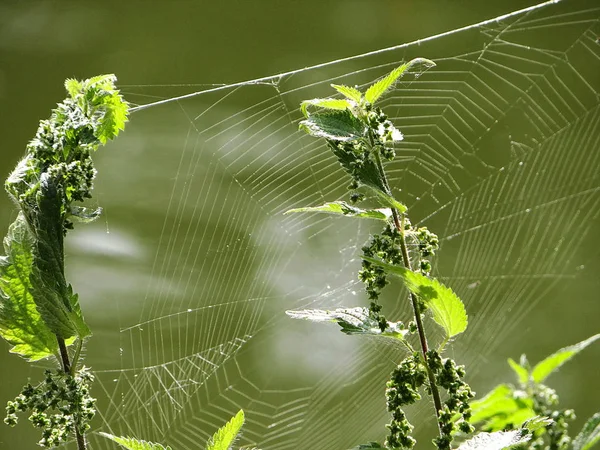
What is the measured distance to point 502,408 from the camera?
0.39 m

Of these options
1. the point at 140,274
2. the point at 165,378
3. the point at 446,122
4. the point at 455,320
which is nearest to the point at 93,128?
the point at 455,320

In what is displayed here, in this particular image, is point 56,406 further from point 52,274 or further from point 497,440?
point 497,440

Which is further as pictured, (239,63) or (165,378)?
(239,63)

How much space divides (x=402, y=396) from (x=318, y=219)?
43.5 inches

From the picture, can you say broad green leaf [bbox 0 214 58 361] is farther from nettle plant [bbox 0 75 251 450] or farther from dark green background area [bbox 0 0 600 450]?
dark green background area [bbox 0 0 600 450]

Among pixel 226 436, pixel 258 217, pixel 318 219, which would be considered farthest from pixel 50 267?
pixel 318 219

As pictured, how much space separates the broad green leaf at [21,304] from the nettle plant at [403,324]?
0.16m

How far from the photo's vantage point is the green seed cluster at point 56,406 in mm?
388

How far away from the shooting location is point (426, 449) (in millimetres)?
1494

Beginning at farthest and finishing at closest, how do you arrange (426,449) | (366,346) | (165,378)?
(426,449) < (366,346) < (165,378)

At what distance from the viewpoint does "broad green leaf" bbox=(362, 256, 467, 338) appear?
382mm

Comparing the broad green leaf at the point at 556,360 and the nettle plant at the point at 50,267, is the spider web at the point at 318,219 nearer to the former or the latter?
the nettle plant at the point at 50,267

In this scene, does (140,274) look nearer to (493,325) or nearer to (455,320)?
(493,325)

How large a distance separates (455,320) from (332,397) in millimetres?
→ 1080
